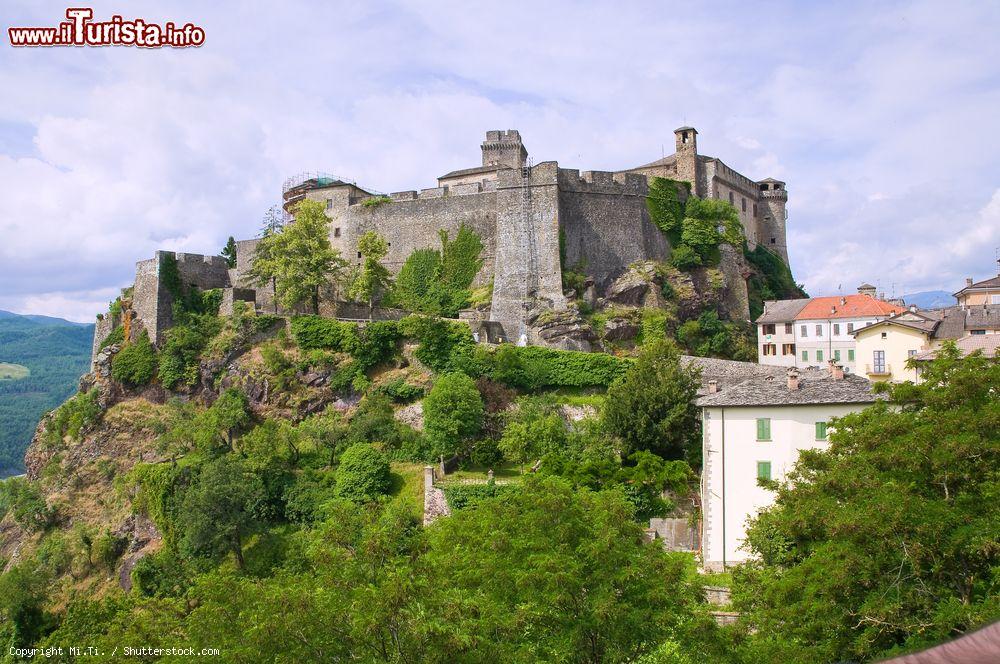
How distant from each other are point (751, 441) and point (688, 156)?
30675 mm

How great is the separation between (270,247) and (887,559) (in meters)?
38.4

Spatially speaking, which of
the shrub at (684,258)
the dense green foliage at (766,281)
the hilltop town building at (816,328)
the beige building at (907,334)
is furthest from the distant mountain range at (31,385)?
the beige building at (907,334)

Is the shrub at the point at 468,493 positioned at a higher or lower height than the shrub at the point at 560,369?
lower

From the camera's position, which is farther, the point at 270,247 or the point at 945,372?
the point at 270,247

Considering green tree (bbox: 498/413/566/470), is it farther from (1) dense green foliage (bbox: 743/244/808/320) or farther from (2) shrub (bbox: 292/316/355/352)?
(1) dense green foliage (bbox: 743/244/808/320)

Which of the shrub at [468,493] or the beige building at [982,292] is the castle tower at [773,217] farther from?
the shrub at [468,493]

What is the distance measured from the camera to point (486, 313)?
4716cm

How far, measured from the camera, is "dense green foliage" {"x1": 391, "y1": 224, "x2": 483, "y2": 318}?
161 feet

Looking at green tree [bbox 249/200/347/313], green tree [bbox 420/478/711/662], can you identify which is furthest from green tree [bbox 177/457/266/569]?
green tree [bbox 420/478/711/662]

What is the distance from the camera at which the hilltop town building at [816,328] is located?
45781mm

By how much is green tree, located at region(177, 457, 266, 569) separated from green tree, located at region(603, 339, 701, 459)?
15315 millimetres

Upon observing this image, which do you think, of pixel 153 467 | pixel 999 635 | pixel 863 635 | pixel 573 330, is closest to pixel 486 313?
pixel 573 330

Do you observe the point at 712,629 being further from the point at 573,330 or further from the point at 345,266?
the point at 345,266

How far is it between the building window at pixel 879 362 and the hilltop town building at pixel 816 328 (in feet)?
5.06
